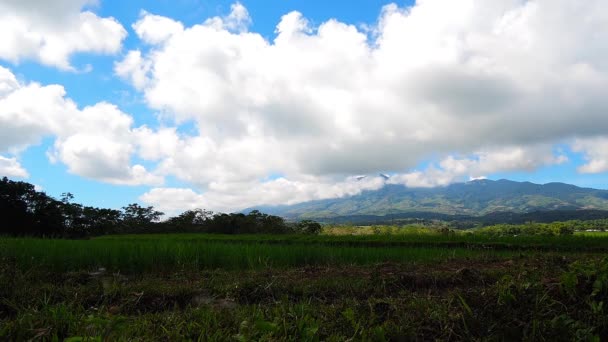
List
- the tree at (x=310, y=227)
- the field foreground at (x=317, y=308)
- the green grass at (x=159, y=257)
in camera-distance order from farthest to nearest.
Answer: the tree at (x=310, y=227) < the green grass at (x=159, y=257) < the field foreground at (x=317, y=308)

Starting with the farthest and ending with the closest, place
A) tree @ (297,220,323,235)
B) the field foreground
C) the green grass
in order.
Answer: tree @ (297,220,323,235)
the green grass
the field foreground

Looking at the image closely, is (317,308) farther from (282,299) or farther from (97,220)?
(97,220)

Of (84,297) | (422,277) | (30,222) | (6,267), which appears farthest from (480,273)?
(30,222)

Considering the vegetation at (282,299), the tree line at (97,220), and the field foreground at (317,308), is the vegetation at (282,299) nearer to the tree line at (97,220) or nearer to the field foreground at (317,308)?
the field foreground at (317,308)

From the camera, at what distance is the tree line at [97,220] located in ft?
127

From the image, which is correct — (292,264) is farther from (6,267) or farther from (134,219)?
(134,219)

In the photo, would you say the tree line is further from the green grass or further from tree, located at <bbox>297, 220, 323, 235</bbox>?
the green grass

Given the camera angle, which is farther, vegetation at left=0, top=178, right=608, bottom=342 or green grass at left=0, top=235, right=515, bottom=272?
green grass at left=0, top=235, right=515, bottom=272

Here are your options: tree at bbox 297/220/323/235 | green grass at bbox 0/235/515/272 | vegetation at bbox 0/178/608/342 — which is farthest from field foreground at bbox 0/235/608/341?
tree at bbox 297/220/323/235

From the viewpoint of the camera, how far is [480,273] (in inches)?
234

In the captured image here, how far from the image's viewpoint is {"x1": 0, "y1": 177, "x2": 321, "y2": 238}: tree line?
38.7 m

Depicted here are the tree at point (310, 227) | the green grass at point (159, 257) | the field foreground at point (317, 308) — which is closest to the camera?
the field foreground at point (317, 308)

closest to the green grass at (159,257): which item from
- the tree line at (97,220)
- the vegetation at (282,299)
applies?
the vegetation at (282,299)

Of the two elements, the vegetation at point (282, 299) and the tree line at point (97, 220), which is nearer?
the vegetation at point (282, 299)
